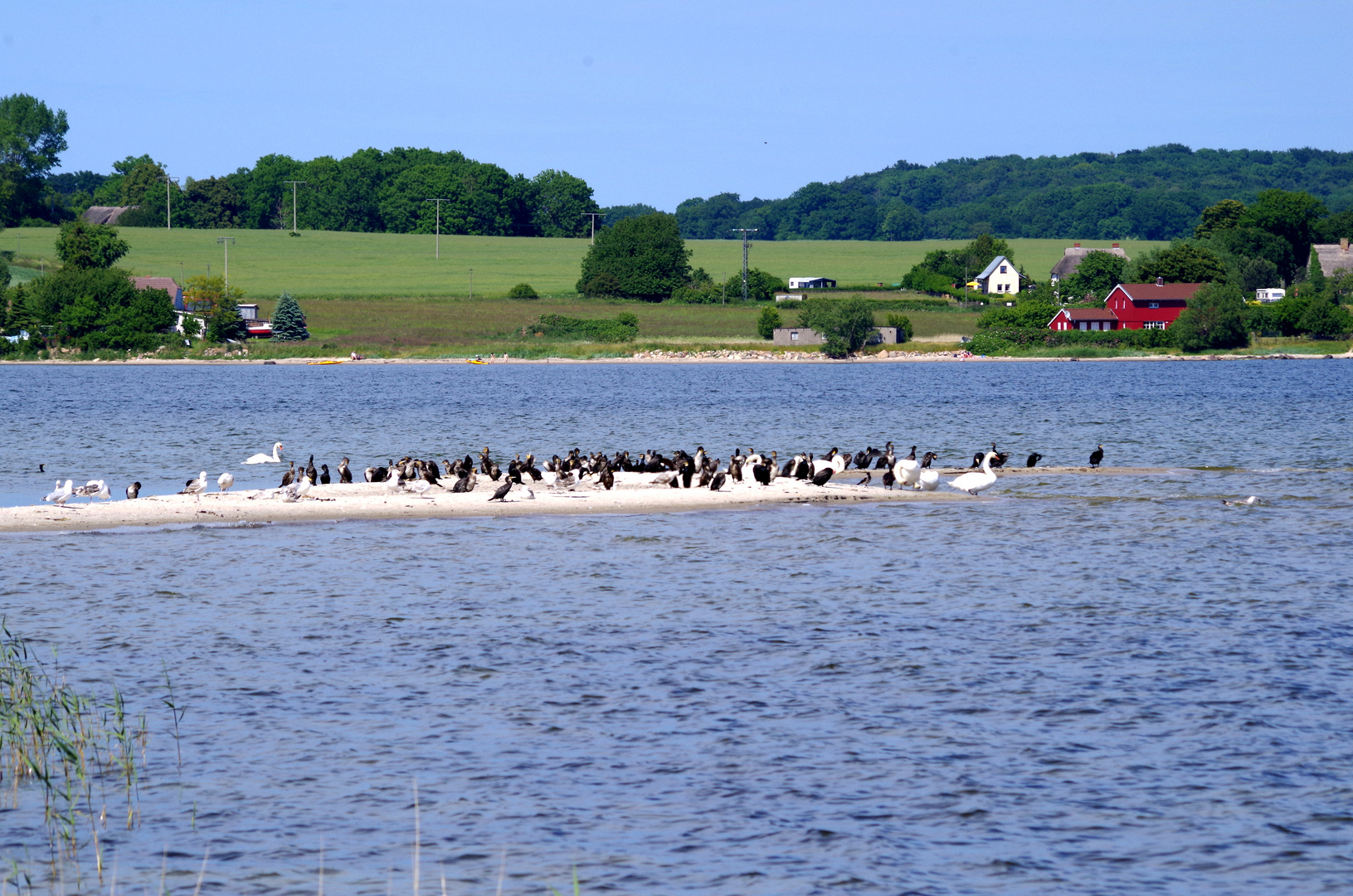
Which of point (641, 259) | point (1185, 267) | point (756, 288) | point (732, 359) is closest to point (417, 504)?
point (732, 359)

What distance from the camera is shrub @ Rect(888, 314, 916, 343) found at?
6019 inches

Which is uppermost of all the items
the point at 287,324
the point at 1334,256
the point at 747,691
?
the point at 1334,256

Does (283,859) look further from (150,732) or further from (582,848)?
(150,732)

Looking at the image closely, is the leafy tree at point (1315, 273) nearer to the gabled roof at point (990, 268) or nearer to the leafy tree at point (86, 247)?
the gabled roof at point (990, 268)

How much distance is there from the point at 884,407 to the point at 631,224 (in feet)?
374

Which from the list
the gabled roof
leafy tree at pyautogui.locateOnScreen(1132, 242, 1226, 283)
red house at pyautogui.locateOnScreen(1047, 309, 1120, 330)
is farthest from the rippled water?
the gabled roof

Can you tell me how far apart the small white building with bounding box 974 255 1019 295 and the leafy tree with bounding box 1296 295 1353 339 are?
48.9 metres

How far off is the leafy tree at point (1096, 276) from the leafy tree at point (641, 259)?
50747 millimetres

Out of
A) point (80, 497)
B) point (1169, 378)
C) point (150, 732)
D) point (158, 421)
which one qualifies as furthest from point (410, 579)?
point (1169, 378)

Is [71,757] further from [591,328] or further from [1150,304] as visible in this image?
[1150,304]

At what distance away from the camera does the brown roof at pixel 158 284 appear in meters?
155

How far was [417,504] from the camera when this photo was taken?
34188 millimetres

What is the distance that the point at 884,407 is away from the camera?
79.3 m

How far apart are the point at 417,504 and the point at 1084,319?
5281 inches
